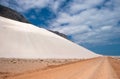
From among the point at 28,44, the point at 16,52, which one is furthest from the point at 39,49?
the point at 16,52

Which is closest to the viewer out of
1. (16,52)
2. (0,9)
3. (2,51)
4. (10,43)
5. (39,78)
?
(39,78)

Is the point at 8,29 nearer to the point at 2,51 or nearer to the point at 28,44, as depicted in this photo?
the point at 28,44

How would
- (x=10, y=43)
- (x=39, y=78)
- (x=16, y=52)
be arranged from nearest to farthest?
(x=39, y=78)
(x=16, y=52)
(x=10, y=43)

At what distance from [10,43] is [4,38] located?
9.18 feet

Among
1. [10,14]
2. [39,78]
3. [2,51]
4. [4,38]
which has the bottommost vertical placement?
[39,78]

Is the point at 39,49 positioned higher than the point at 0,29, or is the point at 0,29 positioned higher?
the point at 0,29

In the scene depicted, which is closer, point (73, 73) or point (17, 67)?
point (73, 73)

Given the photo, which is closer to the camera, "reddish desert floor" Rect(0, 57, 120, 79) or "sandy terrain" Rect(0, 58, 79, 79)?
"reddish desert floor" Rect(0, 57, 120, 79)

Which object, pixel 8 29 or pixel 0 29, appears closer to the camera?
pixel 0 29

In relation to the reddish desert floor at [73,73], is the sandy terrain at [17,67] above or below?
above

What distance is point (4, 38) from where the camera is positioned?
178ft

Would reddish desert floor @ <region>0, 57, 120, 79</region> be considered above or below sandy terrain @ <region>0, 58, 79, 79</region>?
below

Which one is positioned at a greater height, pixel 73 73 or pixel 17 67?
pixel 17 67

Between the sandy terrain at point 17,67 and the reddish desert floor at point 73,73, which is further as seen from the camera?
the sandy terrain at point 17,67
